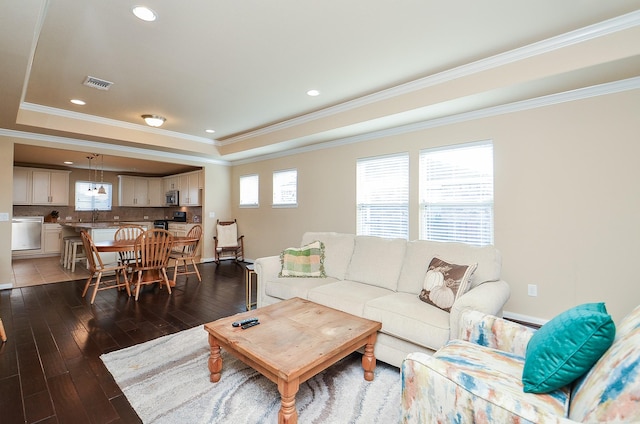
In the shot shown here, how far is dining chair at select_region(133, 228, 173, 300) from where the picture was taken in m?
3.99

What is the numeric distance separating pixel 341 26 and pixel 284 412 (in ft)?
8.88

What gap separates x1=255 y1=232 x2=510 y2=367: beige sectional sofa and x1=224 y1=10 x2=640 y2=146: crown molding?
5.83ft

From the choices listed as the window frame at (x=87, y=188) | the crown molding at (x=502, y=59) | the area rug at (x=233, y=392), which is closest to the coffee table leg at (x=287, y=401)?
the area rug at (x=233, y=392)

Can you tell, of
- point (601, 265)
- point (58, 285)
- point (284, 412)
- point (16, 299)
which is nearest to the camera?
point (284, 412)

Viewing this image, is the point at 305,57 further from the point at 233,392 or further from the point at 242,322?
the point at 233,392

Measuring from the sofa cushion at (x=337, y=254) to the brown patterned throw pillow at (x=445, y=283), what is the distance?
1.02 meters

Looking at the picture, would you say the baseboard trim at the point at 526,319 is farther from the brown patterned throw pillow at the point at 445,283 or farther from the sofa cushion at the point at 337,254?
the sofa cushion at the point at 337,254

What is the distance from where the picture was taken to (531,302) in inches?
127

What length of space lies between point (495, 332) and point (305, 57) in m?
2.74

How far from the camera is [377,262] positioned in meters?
3.04

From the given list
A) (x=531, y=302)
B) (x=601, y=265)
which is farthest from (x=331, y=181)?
(x=601, y=265)

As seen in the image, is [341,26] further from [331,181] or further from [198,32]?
[331,181]

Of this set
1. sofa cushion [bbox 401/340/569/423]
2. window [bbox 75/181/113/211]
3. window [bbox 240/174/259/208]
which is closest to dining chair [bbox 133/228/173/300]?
window [bbox 240/174/259/208]

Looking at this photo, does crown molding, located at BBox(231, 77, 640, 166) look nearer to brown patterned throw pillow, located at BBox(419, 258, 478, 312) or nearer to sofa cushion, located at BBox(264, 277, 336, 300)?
brown patterned throw pillow, located at BBox(419, 258, 478, 312)
